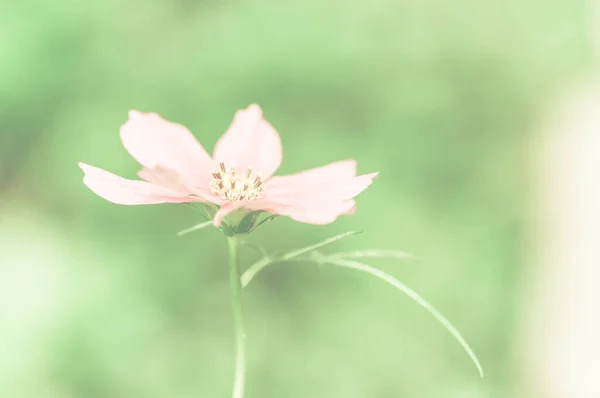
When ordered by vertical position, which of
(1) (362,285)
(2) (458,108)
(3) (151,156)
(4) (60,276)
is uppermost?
(2) (458,108)

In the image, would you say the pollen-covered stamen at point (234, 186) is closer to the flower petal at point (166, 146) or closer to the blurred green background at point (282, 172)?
the flower petal at point (166, 146)

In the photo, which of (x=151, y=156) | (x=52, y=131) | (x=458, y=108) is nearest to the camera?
(x=151, y=156)

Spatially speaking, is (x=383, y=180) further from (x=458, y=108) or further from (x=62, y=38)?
(x=62, y=38)

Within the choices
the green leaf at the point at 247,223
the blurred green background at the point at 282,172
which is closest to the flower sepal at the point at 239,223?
the green leaf at the point at 247,223

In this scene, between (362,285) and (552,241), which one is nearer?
(362,285)

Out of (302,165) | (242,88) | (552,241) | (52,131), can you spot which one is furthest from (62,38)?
(552,241)

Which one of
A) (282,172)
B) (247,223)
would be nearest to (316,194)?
(247,223)
